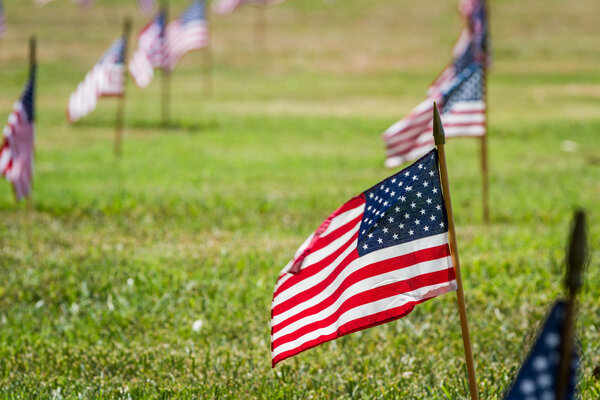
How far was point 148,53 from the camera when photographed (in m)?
18.6

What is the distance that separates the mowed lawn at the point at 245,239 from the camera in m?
5.70

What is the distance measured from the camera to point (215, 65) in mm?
36656

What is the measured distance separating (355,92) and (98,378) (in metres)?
24.6

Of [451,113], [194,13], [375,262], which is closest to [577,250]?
[375,262]

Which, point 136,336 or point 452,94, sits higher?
point 452,94

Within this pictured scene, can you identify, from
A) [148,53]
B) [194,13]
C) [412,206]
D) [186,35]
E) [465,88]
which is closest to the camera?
[412,206]

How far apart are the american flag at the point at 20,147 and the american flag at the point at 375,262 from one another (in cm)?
614

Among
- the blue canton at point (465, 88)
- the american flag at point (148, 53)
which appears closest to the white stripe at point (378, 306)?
the blue canton at point (465, 88)

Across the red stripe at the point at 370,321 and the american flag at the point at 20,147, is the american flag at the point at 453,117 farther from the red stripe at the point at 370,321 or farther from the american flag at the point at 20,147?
the american flag at the point at 20,147

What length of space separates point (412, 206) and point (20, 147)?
695 cm

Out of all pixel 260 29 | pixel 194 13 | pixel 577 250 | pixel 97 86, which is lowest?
pixel 260 29

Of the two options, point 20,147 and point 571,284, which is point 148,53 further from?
point 571,284

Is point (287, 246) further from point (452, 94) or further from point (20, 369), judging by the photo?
point (20, 369)

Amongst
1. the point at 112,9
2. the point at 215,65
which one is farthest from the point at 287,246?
the point at 112,9
